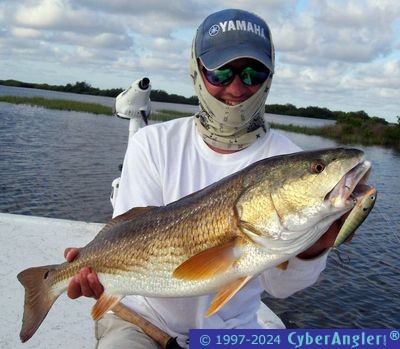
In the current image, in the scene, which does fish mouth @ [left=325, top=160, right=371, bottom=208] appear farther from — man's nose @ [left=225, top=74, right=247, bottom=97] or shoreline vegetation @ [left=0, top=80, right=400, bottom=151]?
shoreline vegetation @ [left=0, top=80, right=400, bottom=151]

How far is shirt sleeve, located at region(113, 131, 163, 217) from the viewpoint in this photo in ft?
11.8

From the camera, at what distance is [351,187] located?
7.71ft

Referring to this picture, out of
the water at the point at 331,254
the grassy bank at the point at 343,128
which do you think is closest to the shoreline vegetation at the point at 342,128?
the grassy bank at the point at 343,128

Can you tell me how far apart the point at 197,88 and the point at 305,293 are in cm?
798

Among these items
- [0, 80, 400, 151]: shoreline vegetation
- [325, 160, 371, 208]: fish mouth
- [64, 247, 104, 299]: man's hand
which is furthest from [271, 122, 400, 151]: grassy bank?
[325, 160, 371, 208]: fish mouth

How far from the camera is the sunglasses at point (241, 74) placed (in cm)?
353

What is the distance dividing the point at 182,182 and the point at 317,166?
1327 millimetres

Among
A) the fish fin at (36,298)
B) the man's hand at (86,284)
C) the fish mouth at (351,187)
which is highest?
the fish mouth at (351,187)

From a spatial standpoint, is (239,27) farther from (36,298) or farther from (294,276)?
(36,298)

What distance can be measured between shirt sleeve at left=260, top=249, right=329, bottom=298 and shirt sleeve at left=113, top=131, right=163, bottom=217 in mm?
957

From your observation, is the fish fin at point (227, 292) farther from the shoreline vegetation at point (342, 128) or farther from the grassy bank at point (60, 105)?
the grassy bank at point (60, 105)

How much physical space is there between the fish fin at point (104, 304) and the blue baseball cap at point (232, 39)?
1.69 metres

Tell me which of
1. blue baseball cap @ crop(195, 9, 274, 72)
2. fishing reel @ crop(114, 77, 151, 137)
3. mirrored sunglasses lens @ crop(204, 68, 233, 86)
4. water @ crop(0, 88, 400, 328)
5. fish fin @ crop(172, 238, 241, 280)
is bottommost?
water @ crop(0, 88, 400, 328)

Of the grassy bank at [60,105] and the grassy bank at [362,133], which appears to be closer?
the grassy bank at [60,105]
